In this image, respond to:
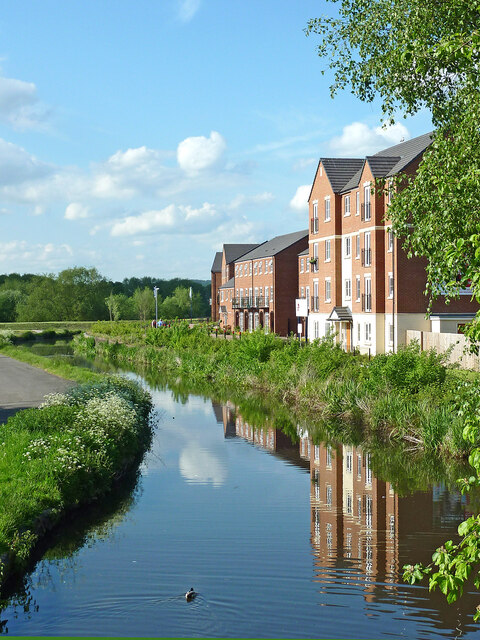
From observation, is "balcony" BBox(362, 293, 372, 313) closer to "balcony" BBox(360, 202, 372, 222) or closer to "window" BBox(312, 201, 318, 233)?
"balcony" BBox(360, 202, 372, 222)

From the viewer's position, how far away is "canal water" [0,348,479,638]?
30.0 feet

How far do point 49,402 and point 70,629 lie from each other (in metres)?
10.8

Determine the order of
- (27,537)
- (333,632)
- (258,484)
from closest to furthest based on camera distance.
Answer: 1. (333,632)
2. (27,537)
3. (258,484)

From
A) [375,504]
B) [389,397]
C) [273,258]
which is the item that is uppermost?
[273,258]

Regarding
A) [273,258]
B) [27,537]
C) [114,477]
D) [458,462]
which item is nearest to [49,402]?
[114,477]

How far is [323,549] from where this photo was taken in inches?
475

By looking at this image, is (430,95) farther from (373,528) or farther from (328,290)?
(328,290)

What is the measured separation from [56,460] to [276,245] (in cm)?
6464

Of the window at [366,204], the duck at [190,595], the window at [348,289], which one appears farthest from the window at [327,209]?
the duck at [190,595]

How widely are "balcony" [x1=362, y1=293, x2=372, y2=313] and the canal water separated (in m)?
24.9

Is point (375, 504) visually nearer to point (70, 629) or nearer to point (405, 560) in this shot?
point (405, 560)

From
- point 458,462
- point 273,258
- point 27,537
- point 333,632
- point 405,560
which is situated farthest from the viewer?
point 273,258

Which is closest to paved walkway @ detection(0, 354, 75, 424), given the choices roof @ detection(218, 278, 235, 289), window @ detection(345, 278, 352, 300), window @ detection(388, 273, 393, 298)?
window @ detection(388, 273, 393, 298)

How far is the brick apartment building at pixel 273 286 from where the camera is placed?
234 feet
